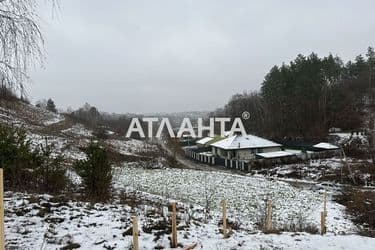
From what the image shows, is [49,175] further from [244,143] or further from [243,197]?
[244,143]

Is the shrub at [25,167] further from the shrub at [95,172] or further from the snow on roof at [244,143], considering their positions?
the snow on roof at [244,143]

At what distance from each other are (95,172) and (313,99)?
5257 centimetres

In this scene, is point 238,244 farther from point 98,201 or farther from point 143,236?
point 98,201

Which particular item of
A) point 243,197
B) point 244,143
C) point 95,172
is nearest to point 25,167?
point 95,172

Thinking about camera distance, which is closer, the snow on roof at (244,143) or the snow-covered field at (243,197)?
the snow-covered field at (243,197)

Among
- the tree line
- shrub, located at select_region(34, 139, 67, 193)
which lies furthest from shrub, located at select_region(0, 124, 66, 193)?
the tree line

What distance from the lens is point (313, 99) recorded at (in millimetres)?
55188

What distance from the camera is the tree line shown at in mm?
53125

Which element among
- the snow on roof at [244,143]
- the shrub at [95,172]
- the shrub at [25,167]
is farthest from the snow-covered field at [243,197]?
the snow on roof at [244,143]

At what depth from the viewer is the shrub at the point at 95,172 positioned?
361 inches

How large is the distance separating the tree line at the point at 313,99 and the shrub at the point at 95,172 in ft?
149

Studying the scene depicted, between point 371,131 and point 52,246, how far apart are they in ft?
161

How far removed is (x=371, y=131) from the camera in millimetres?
44938

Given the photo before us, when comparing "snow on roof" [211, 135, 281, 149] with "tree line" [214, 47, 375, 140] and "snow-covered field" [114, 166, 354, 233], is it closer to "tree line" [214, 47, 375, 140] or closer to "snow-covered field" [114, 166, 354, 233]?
"tree line" [214, 47, 375, 140]
